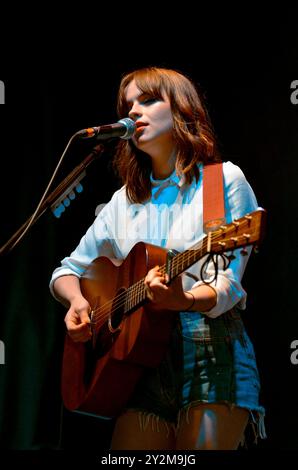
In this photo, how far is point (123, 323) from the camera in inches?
87.4

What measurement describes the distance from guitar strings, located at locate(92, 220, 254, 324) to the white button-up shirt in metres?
0.16

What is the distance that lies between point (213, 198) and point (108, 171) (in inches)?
49.6

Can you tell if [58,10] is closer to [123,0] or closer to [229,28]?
[123,0]

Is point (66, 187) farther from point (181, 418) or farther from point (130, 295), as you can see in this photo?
point (181, 418)

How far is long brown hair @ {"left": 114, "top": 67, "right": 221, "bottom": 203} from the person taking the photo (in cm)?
244

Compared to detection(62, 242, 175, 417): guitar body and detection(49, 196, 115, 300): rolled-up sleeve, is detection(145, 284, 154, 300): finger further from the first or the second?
detection(49, 196, 115, 300): rolled-up sleeve

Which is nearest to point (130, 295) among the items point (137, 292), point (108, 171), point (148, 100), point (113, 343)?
point (137, 292)

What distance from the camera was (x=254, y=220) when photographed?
179 cm

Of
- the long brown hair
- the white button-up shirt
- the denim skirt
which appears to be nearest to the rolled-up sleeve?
the white button-up shirt

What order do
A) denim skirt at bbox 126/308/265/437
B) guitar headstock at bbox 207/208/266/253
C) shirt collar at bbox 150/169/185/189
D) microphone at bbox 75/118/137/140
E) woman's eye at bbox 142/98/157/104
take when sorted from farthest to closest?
woman's eye at bbox 142/98/157/104 → shirt collar at bbox 150/169/185/189 → microphone at bbox 75/118/137/140 → denim skirt at bbox 126/308/265/437 → guitar headstock at bbox 207/208/266/253

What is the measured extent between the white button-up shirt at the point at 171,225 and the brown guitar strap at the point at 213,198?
0.10 ft

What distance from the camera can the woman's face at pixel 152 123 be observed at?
2484mm

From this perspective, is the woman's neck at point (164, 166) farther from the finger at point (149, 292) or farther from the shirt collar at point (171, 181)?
the finger at point (149, 292)
